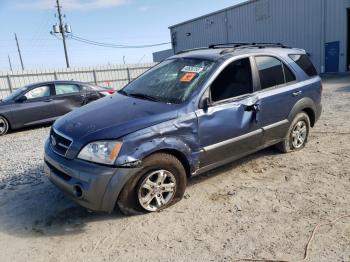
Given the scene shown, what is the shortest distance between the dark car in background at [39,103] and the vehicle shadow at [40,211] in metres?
4.55

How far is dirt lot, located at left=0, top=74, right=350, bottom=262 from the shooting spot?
3.12m

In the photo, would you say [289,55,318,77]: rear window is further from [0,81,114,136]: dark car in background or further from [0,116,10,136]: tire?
[0,116,10,136]: tire

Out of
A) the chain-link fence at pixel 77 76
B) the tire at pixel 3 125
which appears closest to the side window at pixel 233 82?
the tire at pixel 3 125

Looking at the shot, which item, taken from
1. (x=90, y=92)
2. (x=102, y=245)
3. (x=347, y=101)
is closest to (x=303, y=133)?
(x=102, y=245)

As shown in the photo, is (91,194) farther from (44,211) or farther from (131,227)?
(44,211)

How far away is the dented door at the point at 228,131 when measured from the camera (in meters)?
4.03

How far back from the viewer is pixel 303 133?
568cm

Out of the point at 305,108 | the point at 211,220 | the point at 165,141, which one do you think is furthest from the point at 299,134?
the point at 165,141

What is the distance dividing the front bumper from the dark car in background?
6360 mm

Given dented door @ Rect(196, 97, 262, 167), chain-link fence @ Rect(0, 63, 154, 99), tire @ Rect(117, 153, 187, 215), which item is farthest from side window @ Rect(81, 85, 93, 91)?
chain-link fence @ Rect(0, 63, 154, 99)

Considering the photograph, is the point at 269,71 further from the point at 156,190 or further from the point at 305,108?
the point at 156,190

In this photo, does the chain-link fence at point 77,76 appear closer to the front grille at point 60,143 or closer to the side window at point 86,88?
the side window at point 86,88

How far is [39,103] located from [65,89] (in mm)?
904

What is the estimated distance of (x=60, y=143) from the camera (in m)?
3.74
